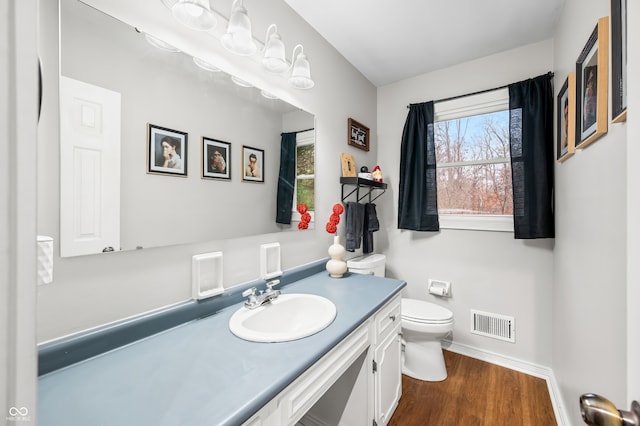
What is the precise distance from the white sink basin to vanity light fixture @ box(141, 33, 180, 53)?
1.10 metres

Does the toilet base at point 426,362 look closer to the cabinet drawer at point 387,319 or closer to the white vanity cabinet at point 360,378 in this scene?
the white vanity cabinet at point 360,378

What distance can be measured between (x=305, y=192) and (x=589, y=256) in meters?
1.42

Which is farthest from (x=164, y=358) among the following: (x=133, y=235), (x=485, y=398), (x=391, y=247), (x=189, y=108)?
(x=391, y=247)

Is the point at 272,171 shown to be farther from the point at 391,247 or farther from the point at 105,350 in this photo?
the point at 391,247

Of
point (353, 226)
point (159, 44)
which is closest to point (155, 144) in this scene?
point (159, 44)

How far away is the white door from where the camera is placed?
2.72 feet

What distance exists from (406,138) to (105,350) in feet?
8.13

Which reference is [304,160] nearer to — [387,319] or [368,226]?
[368,226]

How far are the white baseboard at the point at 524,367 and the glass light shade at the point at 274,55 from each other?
2452 millimetres

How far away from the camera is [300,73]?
5.15ft

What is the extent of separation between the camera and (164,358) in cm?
86

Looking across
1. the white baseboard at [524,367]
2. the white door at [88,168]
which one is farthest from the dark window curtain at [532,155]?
the white door at [88,168]

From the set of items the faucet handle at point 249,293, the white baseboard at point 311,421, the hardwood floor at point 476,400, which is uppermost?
the faucet handle at point 249,293

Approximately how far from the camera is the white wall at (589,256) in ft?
2.84
